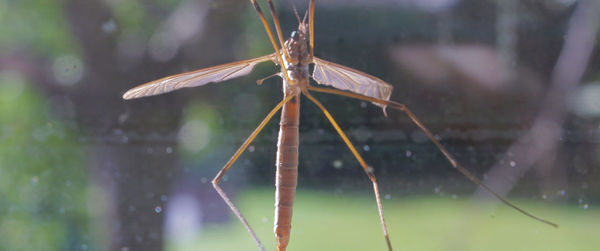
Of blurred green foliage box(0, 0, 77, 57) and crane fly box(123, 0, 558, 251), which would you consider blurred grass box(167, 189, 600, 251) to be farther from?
blurred green foliage box(0, 0, 77, 57)

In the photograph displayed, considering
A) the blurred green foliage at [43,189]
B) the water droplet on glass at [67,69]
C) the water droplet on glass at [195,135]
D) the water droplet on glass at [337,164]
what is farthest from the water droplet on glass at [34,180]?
the water droplet on glass at [337,164]

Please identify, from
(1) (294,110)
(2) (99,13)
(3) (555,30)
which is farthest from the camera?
(2) (99,13)

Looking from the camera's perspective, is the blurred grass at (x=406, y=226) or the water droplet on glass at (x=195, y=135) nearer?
the blurred grass at (x=406, y=226)

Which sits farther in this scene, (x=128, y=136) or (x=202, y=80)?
(x=128, y=136)

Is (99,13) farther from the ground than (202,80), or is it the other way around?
(99,13)

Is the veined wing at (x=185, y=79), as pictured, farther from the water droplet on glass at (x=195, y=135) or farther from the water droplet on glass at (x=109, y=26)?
the water droplet on glass at (x=109, y=26)

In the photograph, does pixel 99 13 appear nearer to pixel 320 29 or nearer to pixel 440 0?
pixel 320 29

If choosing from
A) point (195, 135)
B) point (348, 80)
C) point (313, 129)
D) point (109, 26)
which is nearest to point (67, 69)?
point (109, 26)

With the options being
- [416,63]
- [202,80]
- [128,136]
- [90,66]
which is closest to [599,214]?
[416,63]
